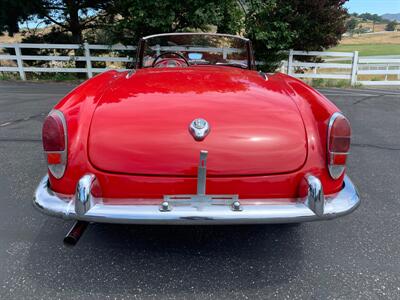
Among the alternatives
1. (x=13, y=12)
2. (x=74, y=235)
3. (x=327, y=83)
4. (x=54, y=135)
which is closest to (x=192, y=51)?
(x=54, y=135)

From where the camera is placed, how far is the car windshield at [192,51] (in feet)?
11.8

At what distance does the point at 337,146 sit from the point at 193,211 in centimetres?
90

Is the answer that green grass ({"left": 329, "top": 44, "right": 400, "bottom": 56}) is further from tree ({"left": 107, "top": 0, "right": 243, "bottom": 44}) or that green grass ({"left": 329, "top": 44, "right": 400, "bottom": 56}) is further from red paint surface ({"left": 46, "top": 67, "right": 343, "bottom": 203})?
red paint surface ({"left": 46, "top": 67, "right": 343, "bottom": 203})

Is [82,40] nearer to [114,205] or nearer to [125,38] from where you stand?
[125,38]

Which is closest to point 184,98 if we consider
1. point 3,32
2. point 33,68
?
point 33,68

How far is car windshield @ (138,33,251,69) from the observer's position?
358 centimetres

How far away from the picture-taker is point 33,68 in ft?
39.8

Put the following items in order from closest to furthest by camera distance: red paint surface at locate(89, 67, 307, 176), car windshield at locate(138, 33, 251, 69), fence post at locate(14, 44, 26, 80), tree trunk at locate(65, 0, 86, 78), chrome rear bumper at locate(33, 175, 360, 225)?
chrome rear bumper at locate(33, 175, 360, 225), red paint surface at locate(89, 67, 307, 176), car windshield at locate(138, 33, 251, 69), fence post at locate(14, 44, 26, 80), tree trunk at locate(65, 0, 86, 78)

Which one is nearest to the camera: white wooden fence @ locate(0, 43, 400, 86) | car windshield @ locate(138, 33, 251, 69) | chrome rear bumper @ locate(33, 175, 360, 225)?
chrome rear bumper @ locate(33, 175, 360, 225)

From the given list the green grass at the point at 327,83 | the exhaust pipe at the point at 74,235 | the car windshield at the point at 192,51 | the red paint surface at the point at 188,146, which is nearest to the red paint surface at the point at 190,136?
the red paint surface at the point at 188,146

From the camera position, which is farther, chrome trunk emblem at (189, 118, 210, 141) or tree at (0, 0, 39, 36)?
tree at (0, 0, 39, 36)

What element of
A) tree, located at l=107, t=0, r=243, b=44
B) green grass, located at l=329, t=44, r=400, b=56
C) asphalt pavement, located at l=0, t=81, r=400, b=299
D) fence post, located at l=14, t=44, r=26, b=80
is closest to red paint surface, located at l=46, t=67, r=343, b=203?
asphalt pavement, located at l=0, t=81, r=400, b=299

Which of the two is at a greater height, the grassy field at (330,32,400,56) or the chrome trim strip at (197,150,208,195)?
the chrome trim strip at (197,150,208,195)

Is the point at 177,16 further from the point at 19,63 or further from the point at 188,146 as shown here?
the point at 188,146
